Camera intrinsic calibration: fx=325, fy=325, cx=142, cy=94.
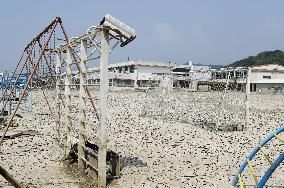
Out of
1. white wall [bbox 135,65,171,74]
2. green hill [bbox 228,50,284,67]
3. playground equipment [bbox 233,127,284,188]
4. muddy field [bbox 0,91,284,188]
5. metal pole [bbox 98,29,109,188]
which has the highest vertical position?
green hill [bbox 228,50,284,67]

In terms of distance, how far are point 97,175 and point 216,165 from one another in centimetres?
332

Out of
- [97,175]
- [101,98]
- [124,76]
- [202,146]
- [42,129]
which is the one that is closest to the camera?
[101,98]

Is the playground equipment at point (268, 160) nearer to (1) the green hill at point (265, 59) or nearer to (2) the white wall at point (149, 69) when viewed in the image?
(2) the white wall at point (149, 69)

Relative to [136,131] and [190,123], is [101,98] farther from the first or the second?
[190,123]

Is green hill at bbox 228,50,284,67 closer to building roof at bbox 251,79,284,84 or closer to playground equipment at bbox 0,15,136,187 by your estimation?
building roof at bbox 251,79,284,84

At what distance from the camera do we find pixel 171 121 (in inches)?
646

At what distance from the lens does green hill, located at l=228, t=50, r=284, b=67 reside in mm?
91875

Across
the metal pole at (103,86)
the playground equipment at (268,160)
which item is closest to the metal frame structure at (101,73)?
the metal pole at (103,86)

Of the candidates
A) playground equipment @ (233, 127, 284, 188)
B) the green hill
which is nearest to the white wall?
the green hill

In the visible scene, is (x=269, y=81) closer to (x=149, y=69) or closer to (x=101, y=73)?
(x=149, y=69)

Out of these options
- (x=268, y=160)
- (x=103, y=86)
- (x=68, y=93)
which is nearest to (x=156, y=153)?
(x=68, y=93)

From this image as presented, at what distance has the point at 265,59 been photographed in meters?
96.1

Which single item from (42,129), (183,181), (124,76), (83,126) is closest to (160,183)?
(183,181)

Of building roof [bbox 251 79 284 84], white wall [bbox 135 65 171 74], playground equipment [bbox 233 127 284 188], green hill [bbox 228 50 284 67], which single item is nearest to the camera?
playground equipment [bbox 233 127 284 188]
